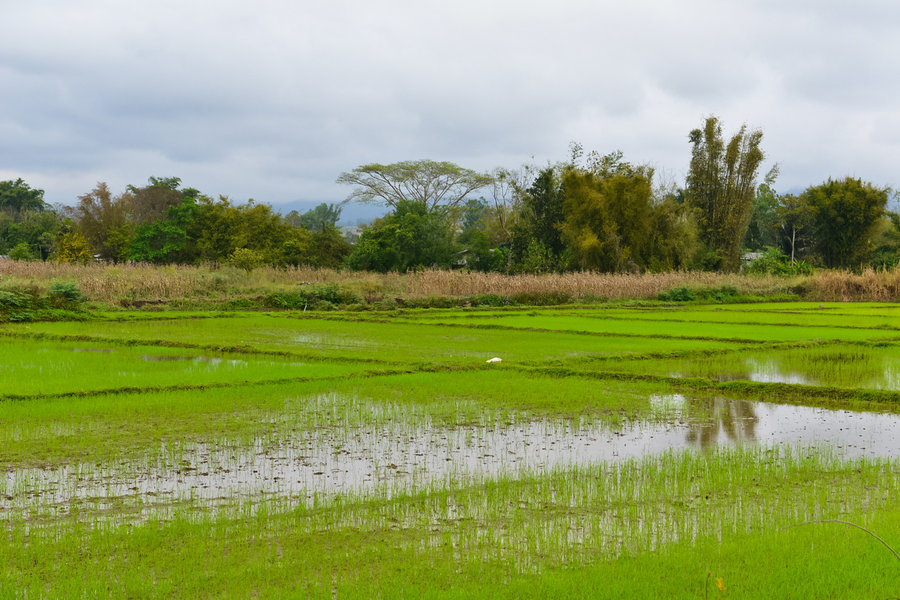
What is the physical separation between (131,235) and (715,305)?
2839 centimetres

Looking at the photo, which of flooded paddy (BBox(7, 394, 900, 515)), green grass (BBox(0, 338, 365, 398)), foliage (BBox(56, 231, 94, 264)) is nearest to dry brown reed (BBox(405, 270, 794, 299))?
green grass (BBox(0, 338, 365, 398))

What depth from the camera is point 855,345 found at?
44.8 ft

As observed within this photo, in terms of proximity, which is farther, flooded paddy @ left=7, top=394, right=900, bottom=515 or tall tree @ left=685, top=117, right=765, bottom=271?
tall tree @ left=685, top=117, right=765, bottom=271

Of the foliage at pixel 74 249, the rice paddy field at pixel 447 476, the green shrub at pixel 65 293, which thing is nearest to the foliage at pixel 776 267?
the rice paddy field at pixel 447 476

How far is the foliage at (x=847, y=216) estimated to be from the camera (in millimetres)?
38062

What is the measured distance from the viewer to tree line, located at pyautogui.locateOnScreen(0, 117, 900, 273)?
111 feet

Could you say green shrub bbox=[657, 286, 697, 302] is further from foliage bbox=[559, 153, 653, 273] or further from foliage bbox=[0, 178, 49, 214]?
foliage bbox=[0, 178, 49, 214]

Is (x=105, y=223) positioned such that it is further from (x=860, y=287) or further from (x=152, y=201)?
(x=860, y=287)

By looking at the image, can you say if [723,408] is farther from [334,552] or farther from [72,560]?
[72,560]

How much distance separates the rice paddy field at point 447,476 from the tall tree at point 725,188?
27.4 m

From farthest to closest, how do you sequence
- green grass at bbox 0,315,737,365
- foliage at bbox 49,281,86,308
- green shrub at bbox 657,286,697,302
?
1. green shrub at bbox 657,286,697,302
2. foliage at bbox 49,281,86,308
3. green grass at bbox 0,315,737,365

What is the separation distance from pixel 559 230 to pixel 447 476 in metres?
31.9

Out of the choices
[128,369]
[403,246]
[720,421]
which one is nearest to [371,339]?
[128,369]

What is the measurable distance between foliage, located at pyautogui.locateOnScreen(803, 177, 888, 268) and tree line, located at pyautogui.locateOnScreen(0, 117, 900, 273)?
50mm
